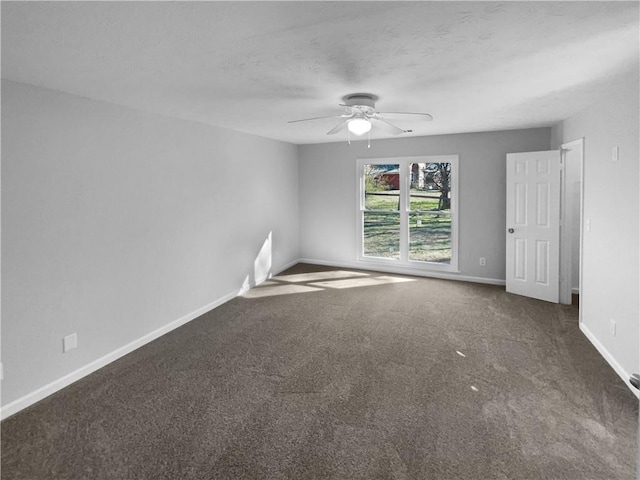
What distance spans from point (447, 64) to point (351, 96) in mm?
933

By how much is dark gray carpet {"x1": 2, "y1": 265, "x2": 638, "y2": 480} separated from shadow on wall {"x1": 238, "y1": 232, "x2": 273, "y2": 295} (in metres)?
1.36

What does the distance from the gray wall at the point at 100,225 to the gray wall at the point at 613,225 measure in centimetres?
407

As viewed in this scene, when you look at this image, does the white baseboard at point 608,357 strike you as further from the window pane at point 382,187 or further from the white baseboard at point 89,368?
the white baseboard at point 89,368

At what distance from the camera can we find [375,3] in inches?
62.5

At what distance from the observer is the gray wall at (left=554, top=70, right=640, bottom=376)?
2.74 m

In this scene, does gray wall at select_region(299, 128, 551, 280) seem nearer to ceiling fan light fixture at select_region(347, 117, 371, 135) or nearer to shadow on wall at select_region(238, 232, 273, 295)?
shadow on wall at select_region(238, 232, 273, 295)

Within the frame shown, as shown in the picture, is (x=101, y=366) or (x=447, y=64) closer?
(x=447, y=64)

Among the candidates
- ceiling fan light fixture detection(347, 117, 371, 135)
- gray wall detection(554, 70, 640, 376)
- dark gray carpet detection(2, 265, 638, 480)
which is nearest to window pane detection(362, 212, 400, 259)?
dark gray carpet detection(2, 265, 638, 480)

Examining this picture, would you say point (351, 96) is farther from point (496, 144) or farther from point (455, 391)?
point (496, 144)

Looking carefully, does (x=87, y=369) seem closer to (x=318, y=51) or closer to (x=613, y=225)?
(x=318, y=51)

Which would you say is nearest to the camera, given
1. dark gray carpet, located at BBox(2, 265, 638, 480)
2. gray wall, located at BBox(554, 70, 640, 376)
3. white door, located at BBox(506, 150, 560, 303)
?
dark gray carpet, located at BBox(2, 265, 638, 480)

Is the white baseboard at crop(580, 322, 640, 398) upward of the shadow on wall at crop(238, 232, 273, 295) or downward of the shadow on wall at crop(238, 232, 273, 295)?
downward

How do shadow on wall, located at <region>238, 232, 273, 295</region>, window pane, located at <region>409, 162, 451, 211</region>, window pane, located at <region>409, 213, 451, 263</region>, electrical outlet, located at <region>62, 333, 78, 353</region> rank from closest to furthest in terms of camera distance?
electrical outlet, located at <region>62, 333, 78, 353</region>, shadow on wall, located at <region>238, 232, 273, 295</region>, window pane, located at <region>409, 162, 451, 211</region>, window pane, located at <region>409, 213, 451, 263</region>

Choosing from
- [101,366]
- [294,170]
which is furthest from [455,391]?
[294,170]
